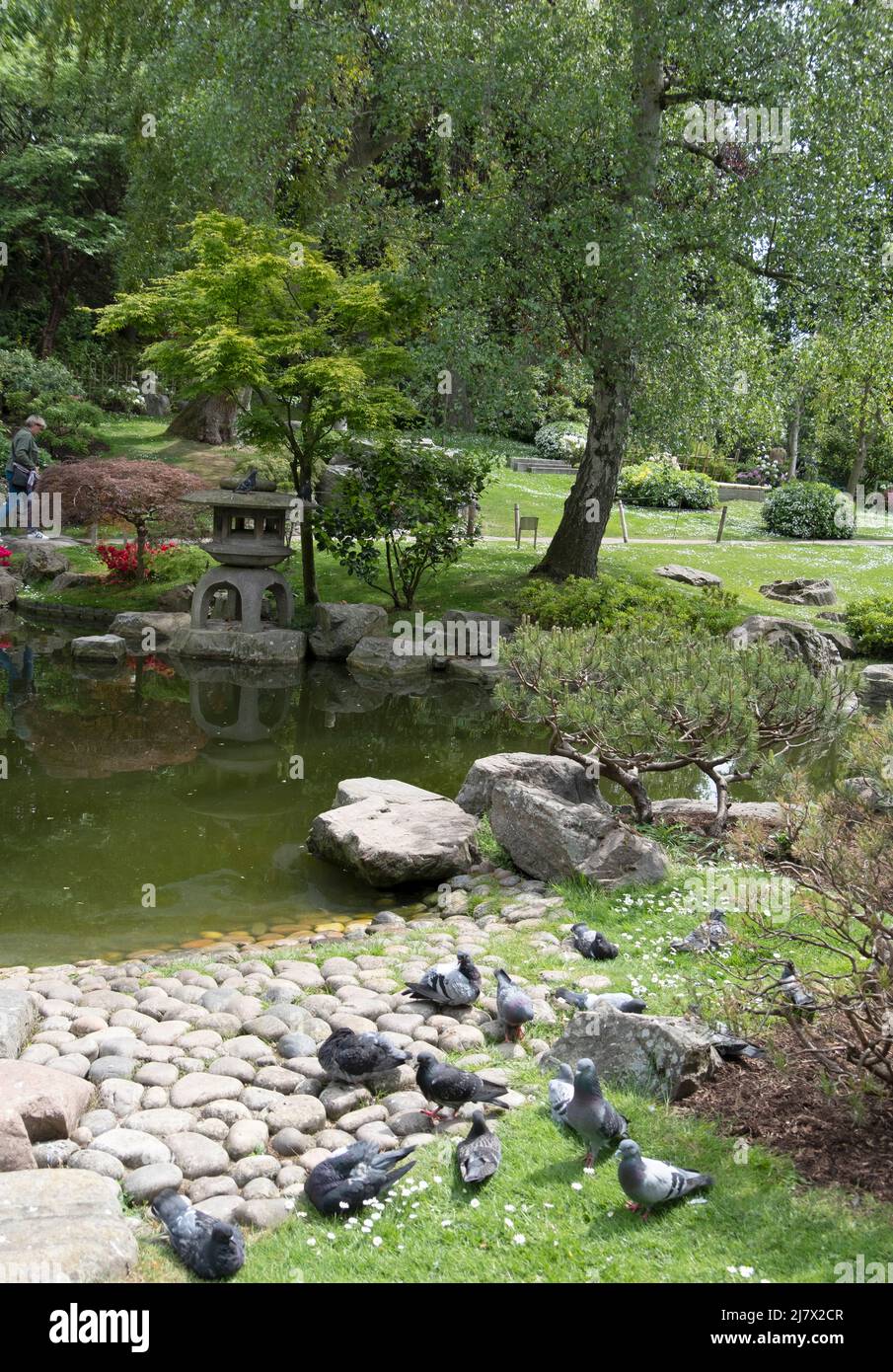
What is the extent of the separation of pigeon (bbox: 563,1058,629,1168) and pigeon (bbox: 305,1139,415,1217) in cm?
71

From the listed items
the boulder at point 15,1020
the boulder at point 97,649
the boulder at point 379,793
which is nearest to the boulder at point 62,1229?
the boulder at point 15,1020

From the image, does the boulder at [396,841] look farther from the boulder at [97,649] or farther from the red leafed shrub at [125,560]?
the red leafed shrub at [125,560]

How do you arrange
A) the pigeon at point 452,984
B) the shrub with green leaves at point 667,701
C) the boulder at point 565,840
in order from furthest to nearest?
the shrub with green leaves at point 667,701
the boulder at point 565,840
the pigeon at point 452,984

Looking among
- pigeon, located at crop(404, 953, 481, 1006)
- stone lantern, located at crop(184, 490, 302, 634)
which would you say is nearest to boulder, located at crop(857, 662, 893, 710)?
stone lantern, located at crop(184, 490, 302, 634)

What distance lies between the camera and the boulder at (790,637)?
16.7m

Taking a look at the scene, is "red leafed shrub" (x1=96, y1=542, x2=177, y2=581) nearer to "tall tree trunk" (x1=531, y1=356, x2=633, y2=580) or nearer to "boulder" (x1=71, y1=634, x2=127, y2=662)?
"boulder" (x1=71, y1=634, x2=127, y2=662)

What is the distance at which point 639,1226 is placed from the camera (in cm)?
407

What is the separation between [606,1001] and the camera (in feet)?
18.3

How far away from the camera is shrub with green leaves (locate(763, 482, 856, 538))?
29875mm

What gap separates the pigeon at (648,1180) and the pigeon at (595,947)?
2645mm

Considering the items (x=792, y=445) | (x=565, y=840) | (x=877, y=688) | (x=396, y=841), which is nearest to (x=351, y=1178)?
(x=565, y=840)

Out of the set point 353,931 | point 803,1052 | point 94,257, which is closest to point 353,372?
point 353,931

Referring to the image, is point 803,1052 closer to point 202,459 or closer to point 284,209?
point 284,209

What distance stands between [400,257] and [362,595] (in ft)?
18.6
